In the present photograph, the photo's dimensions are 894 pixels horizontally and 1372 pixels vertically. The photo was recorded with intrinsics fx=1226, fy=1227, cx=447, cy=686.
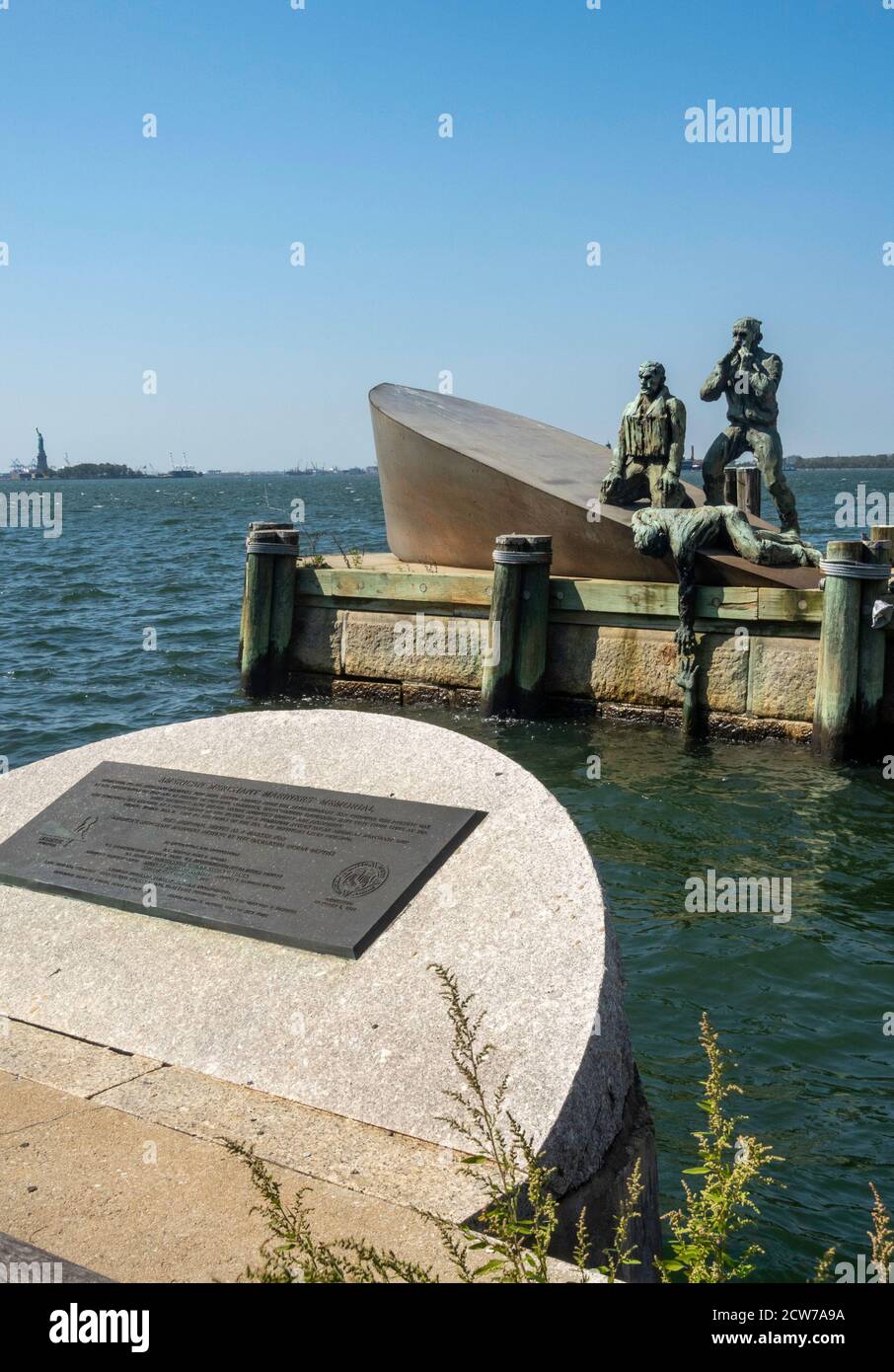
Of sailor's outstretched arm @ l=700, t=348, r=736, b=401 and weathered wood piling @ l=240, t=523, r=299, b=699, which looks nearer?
sailor's outstretched arm @ l=700, t=348, r=736, b=401

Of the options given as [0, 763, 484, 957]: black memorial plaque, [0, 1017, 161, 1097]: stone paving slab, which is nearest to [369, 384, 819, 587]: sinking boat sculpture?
[0, 763, 484, 957]: black memorial plaque

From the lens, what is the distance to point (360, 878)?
12.6 feet

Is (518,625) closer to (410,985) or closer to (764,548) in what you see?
(764,548)

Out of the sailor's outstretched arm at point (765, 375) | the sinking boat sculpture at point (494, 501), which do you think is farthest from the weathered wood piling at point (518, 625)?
the sailor's outstretched arm at point (765, 375)

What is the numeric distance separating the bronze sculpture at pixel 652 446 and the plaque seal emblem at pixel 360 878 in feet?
24.1

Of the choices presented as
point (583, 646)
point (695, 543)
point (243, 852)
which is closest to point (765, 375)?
point (695, 543)

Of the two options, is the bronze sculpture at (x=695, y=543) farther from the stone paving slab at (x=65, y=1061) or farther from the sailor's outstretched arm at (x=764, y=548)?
the stone paving slab at (x=65, y=1061)

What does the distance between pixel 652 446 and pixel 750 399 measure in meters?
0.91

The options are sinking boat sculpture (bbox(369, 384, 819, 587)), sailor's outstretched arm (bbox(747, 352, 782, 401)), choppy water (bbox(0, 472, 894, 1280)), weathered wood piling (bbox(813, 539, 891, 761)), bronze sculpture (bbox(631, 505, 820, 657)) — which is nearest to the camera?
choppy water (bbox(0, 472, 894, 1280))

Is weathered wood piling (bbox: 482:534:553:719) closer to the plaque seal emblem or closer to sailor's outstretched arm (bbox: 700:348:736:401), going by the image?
sailor's outstretched arm (bbox: 700:348:736:401)

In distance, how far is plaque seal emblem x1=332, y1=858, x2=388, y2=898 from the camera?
380cm

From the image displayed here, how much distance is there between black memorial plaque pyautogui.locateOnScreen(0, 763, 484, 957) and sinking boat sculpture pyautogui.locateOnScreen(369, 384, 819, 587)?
6.52 meters

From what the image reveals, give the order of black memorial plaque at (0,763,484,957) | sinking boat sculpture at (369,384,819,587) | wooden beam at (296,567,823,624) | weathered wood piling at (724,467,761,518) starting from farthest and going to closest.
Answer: weathered wood piling at (724,467,761,518) < sinking boat sculpture at (369,384,819,587) < wooden beam at (296,567,823,624) < black memorial plaque at (0,763,484,957)
